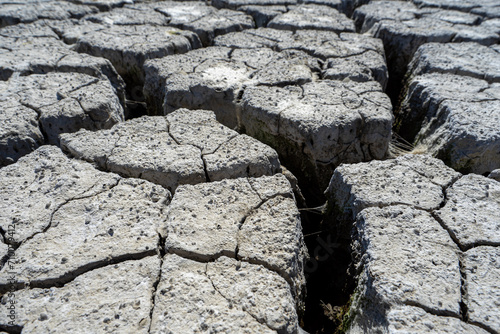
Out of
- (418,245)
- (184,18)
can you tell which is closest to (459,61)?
(418,245)

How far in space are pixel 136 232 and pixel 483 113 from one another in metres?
1.85

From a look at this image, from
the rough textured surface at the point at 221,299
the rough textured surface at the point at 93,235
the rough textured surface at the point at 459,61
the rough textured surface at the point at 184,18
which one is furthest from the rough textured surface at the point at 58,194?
the rough textured surface at the point at 459,61

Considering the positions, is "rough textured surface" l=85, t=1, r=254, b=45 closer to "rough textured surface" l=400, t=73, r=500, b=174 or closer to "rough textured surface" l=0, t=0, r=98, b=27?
"rough textured surface" l=0, t=0, r=98, b=27

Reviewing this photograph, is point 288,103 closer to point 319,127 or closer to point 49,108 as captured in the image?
point 319,127

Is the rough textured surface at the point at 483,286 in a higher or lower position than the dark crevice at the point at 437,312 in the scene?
higher

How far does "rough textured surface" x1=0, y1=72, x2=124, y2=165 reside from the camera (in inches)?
67.5

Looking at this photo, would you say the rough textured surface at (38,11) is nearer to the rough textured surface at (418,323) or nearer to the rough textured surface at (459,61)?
the rough textured surface at (459,61)

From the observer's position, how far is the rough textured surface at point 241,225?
47.2 inches

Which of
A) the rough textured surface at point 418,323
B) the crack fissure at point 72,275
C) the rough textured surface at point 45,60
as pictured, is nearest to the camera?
the rough textured surface at point 418,323

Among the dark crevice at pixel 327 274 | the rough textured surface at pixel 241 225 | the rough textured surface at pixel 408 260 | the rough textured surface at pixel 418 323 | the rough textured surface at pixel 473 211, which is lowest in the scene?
the dark crevice at pixel 327 274

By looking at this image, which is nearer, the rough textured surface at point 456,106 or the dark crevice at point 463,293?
the dark crevice at point 463,293

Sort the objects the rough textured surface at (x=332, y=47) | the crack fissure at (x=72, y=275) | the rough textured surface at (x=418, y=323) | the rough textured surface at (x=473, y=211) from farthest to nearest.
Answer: the rough textured surface at (x=332, y=47) < the rough textured surface at (x=473, y=211) < the crack fissure at (x=72, y=275) < the rough textured surface at (x=418, y=323)

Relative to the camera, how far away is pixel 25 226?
128 centimetres

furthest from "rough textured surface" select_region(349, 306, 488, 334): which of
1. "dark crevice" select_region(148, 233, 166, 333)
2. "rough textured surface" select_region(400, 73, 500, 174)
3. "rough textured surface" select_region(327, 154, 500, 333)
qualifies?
"rough textured surface" select_region(400, 73, 500, 174)
